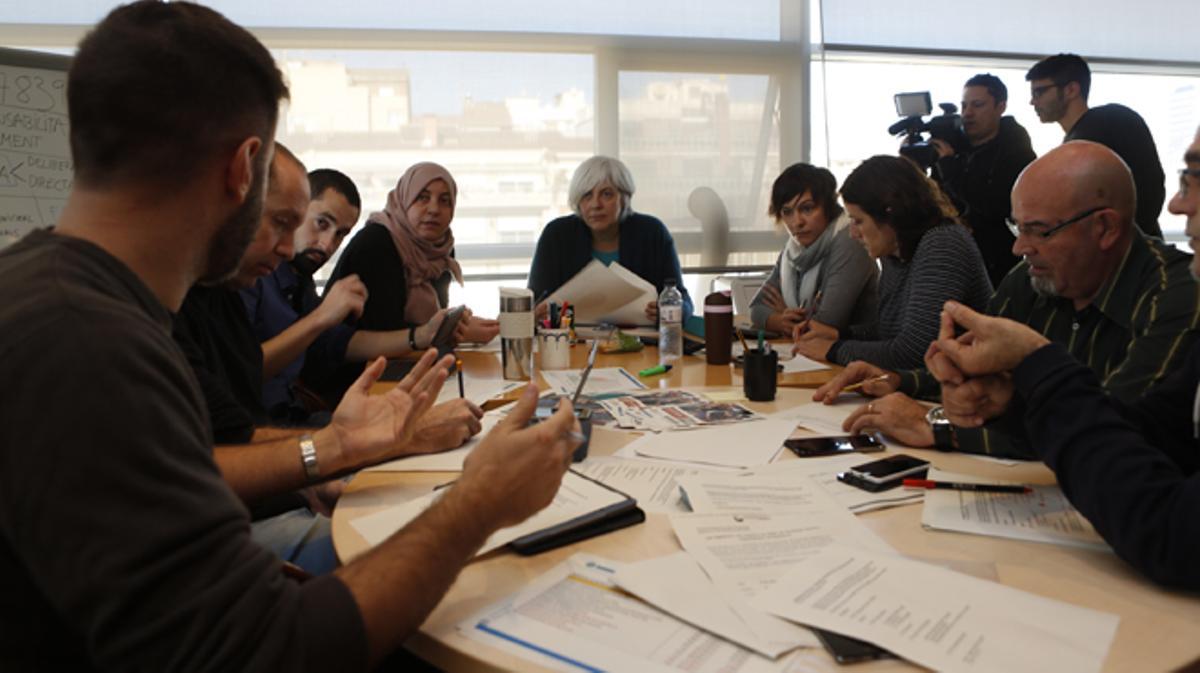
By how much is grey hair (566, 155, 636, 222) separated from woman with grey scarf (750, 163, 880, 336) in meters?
0.68

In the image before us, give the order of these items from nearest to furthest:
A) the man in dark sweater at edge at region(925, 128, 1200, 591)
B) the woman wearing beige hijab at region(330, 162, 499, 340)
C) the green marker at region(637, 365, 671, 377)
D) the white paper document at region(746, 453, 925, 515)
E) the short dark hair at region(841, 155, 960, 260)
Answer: the man in dark sweater at edge at region(925, 128, 1200, 591)
the white paper document at region(746, 453, 925, 515)
the green marker at region(637, 365, 671, 377)
the short dark hair at region(841, 155, 960, 260)
the woman wearing beige hijab at region(330, 162, 499, 340)

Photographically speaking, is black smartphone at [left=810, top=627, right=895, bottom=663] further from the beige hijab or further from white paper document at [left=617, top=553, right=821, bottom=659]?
the beige hijab

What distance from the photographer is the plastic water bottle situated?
232 centimetres

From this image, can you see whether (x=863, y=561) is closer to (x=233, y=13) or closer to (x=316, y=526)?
(x=316, y=526)

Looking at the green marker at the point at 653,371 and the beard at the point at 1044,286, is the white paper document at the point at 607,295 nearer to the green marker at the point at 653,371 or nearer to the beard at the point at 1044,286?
the green marker at the point at 653,371

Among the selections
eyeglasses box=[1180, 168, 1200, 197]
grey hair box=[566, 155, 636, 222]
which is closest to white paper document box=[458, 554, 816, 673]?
eyeglasses box=[1180, 168, 1200, 197]

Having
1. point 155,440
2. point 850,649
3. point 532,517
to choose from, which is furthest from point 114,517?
point 850,649

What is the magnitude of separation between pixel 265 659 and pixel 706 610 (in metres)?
0.43

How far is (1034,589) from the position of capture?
3.01ft

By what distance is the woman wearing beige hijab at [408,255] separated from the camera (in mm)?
2951

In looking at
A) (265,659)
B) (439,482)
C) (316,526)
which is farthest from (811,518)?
(316,526)

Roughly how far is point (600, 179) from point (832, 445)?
7.64ft

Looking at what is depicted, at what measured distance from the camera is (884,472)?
128 centimetres

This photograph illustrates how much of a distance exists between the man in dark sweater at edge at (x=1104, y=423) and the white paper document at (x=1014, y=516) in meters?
0.06
